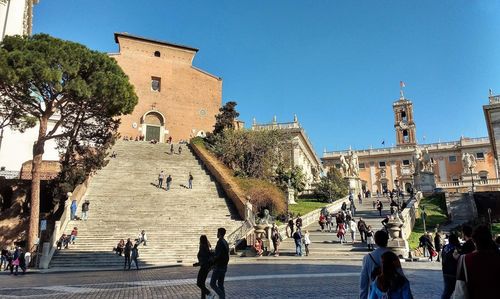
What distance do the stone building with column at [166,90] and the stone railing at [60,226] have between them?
20419 millimetres

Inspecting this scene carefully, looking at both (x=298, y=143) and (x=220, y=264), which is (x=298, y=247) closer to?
(x=220, y=264)

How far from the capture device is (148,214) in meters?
20.5

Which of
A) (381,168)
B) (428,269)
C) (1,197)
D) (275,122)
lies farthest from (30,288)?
(381,168)

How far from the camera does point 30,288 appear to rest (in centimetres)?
927

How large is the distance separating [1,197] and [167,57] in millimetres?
28906

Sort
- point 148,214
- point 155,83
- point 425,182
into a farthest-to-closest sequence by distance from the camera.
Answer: point 155,83 < point 425,182 < point 148,214

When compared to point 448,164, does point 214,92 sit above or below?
above

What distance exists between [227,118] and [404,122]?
47.4m

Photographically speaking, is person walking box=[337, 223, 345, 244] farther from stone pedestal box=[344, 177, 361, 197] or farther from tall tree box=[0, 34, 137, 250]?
stone pedestal box=[344, 177, 361, 197]

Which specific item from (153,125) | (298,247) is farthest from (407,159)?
(298,247)

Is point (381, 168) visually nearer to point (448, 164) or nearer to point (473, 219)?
point (448, 164)

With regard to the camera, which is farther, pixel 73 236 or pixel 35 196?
pixel 73 236

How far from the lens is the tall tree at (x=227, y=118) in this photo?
38000 millimetres

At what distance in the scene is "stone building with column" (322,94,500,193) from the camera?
198 ft
